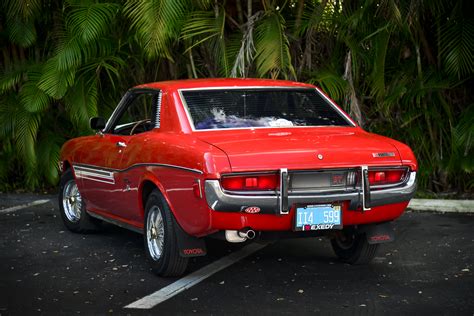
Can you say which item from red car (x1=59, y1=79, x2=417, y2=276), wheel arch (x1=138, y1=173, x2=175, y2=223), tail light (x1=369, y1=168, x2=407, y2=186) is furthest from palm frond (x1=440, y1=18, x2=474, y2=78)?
wheel arch (x1=138, y1=173, x2=175, y2=223)

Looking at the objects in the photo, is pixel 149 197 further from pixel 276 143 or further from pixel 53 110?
pixel 53 110

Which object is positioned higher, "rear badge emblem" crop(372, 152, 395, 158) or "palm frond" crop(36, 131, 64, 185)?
"rear badge emblem" crop(372, 152, 395, 158)

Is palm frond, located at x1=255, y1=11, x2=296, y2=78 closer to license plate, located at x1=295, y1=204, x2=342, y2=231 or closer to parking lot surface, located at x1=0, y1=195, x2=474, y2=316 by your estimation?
parking lot surface, located at x1=0, y1=195, x2=474, y2=316

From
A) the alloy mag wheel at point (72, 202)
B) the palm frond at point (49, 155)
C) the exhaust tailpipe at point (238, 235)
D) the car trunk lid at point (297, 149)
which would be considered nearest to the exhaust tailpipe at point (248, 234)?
the exhaust tailpipe at point (238, 235)

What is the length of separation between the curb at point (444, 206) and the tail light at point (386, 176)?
3.84m

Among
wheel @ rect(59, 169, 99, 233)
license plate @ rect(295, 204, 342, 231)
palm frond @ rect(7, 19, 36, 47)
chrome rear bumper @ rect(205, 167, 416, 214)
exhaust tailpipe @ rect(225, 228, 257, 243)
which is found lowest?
wheel @ rect(59, 169, 99, 233)

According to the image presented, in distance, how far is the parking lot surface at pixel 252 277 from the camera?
6.25 meters

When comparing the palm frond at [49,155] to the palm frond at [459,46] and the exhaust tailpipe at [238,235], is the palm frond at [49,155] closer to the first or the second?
the palm frond at [459,46]

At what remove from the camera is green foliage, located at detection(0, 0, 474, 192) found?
37.1ft

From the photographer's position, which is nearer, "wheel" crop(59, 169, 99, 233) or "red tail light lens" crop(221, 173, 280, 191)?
"red tail light lens" crop(221, 173, 280, 191)

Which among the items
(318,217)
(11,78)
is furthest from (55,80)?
(318,217)

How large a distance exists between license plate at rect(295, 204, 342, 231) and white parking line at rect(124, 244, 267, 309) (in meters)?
0.98

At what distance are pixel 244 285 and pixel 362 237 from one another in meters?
1.14

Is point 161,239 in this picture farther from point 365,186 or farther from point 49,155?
point 49,155
